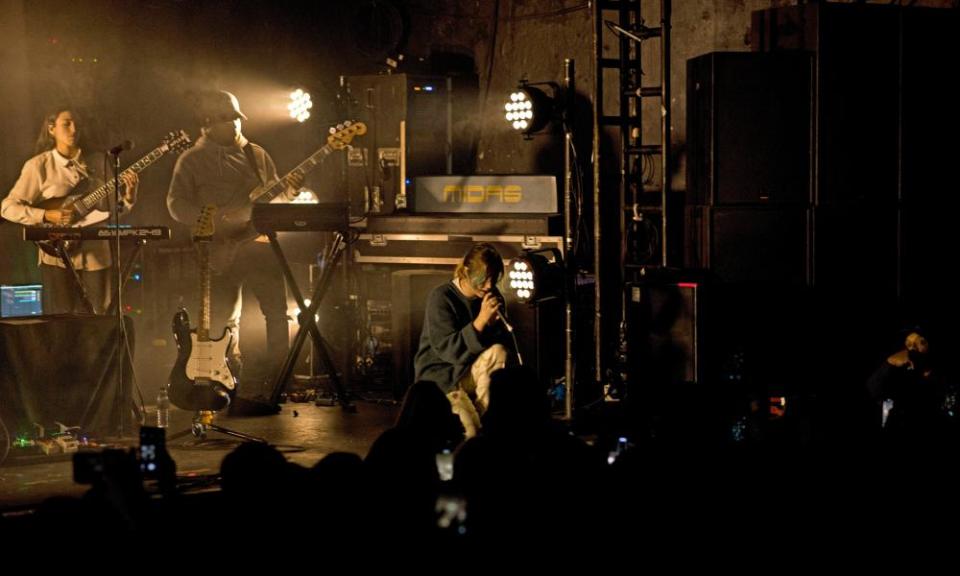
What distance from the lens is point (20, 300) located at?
32.2 ft

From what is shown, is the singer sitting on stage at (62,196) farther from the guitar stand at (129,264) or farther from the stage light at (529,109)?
the stage light at (529,109)

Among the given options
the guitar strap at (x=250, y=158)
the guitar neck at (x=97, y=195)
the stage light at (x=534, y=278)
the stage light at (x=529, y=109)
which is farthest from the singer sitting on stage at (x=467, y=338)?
the guitar strap at (x=250, y=158)

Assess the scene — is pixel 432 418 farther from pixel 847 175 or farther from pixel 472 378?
pixel 847 175

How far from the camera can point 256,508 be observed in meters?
3.63

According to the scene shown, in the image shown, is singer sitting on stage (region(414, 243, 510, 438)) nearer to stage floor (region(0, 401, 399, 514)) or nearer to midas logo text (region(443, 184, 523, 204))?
stage floor (region(0, 401, 399, 514))

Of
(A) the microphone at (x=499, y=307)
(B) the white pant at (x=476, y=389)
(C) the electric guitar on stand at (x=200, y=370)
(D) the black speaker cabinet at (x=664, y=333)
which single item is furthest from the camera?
(C) the electric guitar on stand at (x=200, y=370)

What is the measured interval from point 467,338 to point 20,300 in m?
4.30

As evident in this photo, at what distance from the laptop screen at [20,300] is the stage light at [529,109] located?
12.1 ft

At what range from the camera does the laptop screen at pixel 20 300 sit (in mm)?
9773

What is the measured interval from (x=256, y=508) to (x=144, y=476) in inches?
34.7

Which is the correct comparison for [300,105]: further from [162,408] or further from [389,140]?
[162,408]

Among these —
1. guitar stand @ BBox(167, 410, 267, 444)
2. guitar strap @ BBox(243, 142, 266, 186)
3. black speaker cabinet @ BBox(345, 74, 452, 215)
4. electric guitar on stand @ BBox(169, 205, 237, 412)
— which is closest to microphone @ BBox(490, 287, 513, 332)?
guitar stand @ BBox(167, 410, 267, 444)

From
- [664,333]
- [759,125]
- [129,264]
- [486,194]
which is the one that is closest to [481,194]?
[486,194]

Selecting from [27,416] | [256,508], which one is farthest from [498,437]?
[27,416]
